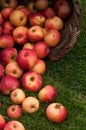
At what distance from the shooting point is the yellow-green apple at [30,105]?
12.5ft

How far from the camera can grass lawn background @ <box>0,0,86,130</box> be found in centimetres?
373

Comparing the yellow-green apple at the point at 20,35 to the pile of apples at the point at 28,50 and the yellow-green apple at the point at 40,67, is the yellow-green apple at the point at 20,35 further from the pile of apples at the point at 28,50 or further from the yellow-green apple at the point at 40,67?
the yellow-green apple at the point at 40,67

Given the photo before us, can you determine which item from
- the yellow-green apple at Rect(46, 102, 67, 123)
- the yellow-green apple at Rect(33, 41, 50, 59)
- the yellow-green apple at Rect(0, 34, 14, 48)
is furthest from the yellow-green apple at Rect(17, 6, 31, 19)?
the yellow-green apple at Rect(46, 102, 67, 123)

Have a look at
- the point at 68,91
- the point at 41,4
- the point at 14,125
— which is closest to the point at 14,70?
the point at 68,91

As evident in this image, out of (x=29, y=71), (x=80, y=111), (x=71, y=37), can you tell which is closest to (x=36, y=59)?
(x=29, y=71)

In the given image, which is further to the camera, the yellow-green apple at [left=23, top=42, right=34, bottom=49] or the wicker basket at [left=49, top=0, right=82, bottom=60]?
the yellow-green apple at [left=23, top=42, right=34, bottom=49]

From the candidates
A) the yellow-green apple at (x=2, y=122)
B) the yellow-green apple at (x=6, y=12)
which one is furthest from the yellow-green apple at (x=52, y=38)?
the yellow-green apple at (x=2, y=122)

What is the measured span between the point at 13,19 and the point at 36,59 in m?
0.61

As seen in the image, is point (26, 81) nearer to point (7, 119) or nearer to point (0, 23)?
point (7, 119)

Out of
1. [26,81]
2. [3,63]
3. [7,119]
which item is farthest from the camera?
[3,63]

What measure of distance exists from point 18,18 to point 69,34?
23.9 inches

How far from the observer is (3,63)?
430 centimetres

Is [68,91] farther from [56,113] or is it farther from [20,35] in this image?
[20,35]

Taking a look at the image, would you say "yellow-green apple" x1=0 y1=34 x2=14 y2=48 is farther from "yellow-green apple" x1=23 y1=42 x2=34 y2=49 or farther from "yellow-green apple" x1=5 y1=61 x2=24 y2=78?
"yellow-green apple" x1=5 y1=61 x2=24 y2=78
